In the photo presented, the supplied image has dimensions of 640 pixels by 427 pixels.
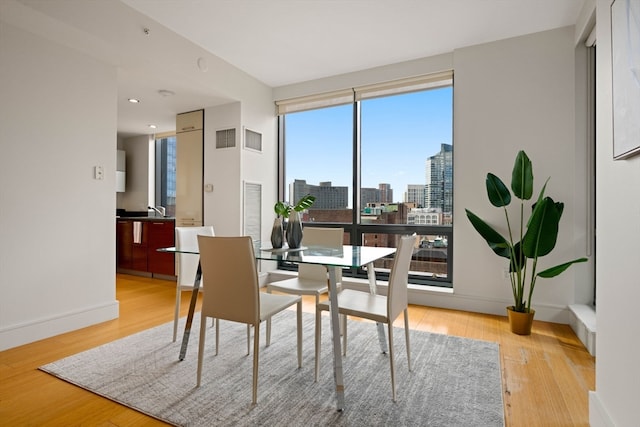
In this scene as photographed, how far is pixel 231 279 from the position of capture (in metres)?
1.85

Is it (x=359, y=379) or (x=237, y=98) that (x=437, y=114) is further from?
(x=359, y=379)

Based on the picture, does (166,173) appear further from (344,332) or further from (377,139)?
(344,332)

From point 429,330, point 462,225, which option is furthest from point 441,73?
point 429,330

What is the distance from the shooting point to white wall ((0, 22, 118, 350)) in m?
2.45

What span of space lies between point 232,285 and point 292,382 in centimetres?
68

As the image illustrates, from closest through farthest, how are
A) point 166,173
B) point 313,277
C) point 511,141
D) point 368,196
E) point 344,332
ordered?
point 344,332 < point 313,277 < point 511,141 < point 368,196 < point 166,173

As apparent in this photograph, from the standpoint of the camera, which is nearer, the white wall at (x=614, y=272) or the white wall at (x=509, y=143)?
the white wall at (x=614, y=272)

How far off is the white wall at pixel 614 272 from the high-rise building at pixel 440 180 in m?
2.06

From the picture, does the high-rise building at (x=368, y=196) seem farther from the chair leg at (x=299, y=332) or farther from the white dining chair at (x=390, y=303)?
the chair leg at (x=299, y=332)

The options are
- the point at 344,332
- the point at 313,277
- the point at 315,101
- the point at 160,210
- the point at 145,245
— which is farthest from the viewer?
the point at 160,210

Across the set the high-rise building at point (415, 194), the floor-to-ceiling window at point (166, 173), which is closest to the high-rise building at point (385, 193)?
the high-rise building at point (415, 194)

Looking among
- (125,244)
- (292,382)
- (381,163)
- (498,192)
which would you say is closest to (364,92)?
(381,163)

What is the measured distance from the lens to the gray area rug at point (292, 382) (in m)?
1.66

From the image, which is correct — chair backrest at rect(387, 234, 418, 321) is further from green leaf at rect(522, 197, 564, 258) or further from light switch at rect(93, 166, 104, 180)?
light switch at rect(93, 166, 104, 180)
